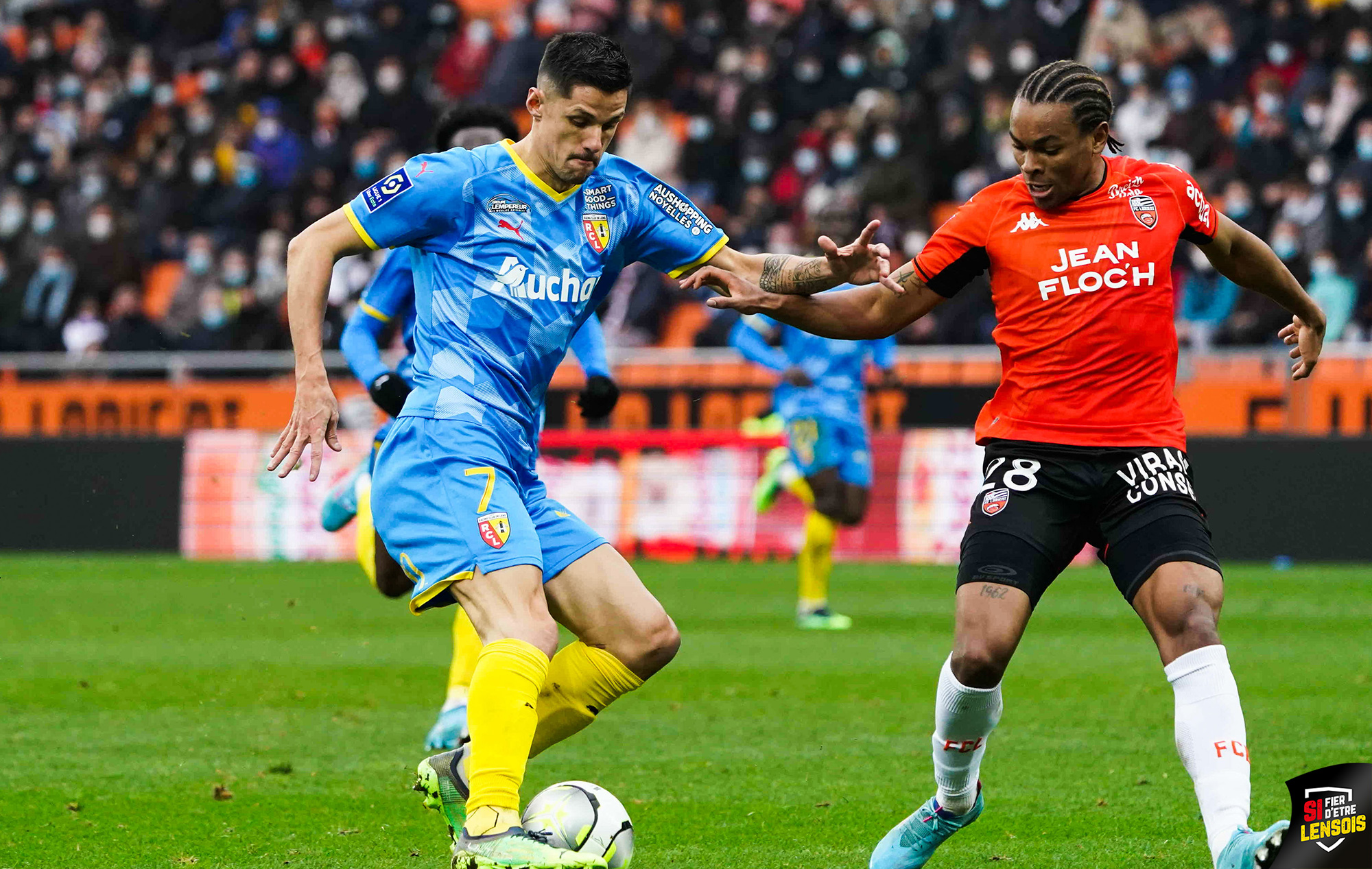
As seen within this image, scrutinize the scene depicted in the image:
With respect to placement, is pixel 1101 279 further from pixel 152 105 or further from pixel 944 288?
pixel 152 105

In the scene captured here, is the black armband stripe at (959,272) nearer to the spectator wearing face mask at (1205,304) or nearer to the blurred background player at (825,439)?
the blurred background player at (825,439)

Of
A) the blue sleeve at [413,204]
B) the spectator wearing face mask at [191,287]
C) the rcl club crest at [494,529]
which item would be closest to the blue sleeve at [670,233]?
the blue sleeve at [413,204]

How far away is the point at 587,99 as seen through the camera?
17.4 ft

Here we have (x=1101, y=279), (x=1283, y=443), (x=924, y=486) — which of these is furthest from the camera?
(x=924, y=486)

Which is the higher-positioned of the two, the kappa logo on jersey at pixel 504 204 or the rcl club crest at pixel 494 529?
the kappa logo on jersey at pixel 504 204

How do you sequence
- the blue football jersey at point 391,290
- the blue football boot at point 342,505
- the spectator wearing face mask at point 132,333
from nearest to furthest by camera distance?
the blue football jersey at point 391,290, the blue football boot at point 342,505, the spectator wearing face mask at point 132,333

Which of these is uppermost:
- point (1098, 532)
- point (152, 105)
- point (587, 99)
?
point (152, 105)

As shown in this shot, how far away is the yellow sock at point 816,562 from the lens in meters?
12.5

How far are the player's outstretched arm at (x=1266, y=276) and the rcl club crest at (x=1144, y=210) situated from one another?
24 cm

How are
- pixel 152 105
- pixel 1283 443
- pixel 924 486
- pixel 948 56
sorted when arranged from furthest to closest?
pixel 152 105
pixel 948 56
pixel 924 486
pixel 1283 443

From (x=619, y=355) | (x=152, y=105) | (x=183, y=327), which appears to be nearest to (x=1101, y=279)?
(x=619, y=355)

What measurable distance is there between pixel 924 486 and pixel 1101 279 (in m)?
12.2

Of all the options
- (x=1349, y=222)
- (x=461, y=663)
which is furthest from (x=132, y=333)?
(x=461, y=663)

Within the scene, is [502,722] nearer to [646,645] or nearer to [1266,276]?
[646,645]
